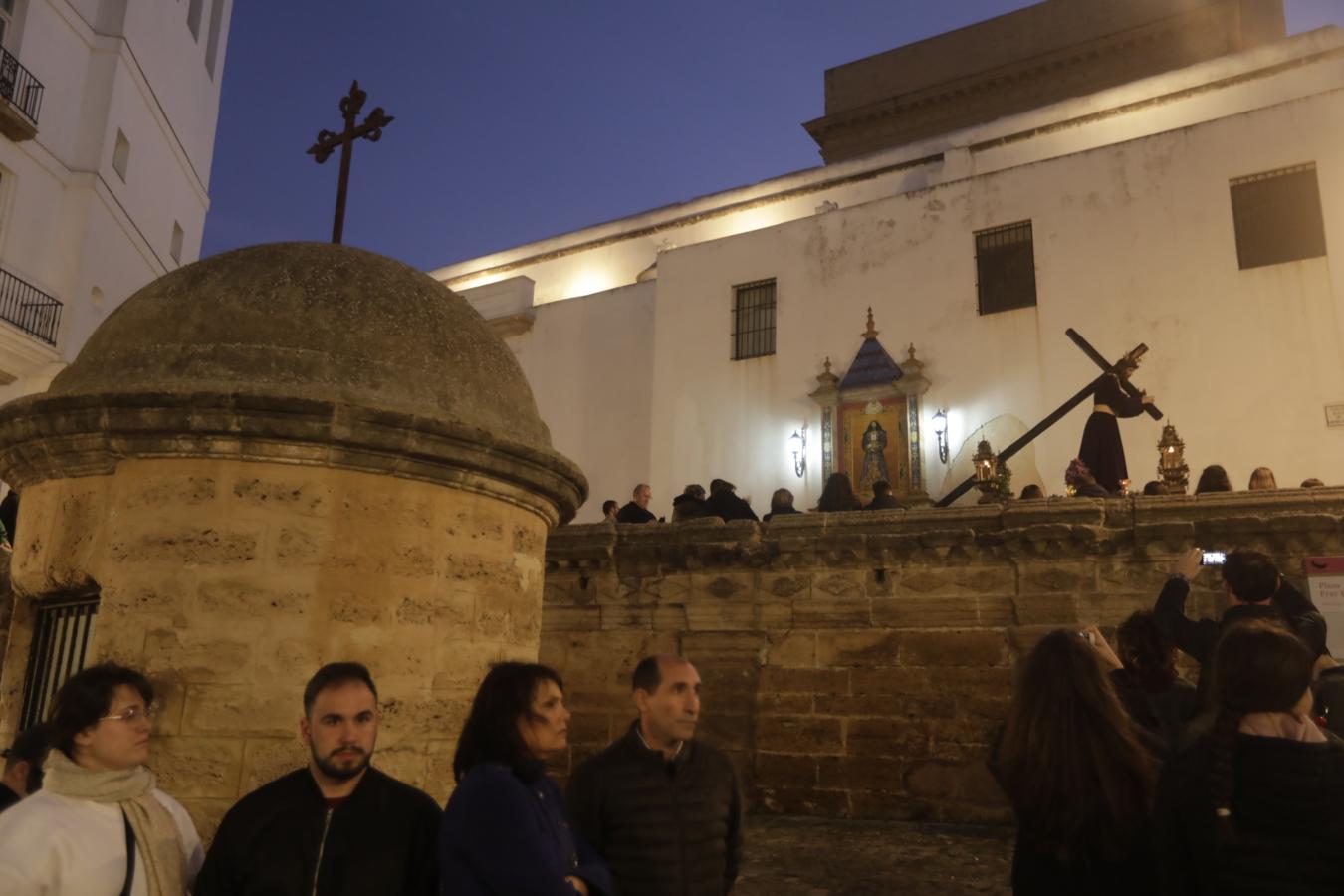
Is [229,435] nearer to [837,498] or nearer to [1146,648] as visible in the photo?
[1146,648]

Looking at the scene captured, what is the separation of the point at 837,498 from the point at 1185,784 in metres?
6.94

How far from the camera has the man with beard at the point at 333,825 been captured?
2.49 meters

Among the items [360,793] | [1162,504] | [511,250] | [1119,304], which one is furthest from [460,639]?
[511,250]

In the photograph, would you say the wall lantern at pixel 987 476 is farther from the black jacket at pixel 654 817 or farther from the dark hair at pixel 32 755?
the dark hair at pixel 32 755

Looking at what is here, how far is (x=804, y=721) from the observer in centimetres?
752

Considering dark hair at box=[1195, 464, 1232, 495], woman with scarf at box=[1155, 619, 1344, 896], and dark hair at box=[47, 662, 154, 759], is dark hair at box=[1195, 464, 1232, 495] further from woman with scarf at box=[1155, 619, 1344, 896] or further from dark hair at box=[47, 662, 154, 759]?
dark hair at box=[47, 662, 154, 759]

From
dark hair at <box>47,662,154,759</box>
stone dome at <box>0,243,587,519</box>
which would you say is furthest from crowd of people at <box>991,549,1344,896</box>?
stone dome at <box>0,243,587,519</box>

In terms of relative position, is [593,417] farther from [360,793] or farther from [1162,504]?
[360,793]

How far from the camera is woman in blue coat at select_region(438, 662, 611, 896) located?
7.70 ft

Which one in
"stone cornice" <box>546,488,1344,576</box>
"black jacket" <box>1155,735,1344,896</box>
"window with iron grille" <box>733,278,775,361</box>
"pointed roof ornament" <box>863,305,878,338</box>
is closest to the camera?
"black jacket" <box>1155,735,1344,896</box>

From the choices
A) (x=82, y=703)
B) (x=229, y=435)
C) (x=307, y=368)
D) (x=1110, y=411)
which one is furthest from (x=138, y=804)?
(x=1110, y=411)

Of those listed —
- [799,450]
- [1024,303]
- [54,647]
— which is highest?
[1024,303]

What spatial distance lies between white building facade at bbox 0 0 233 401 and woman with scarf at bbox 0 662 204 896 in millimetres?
16237

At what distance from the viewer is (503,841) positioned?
2.36 metres
